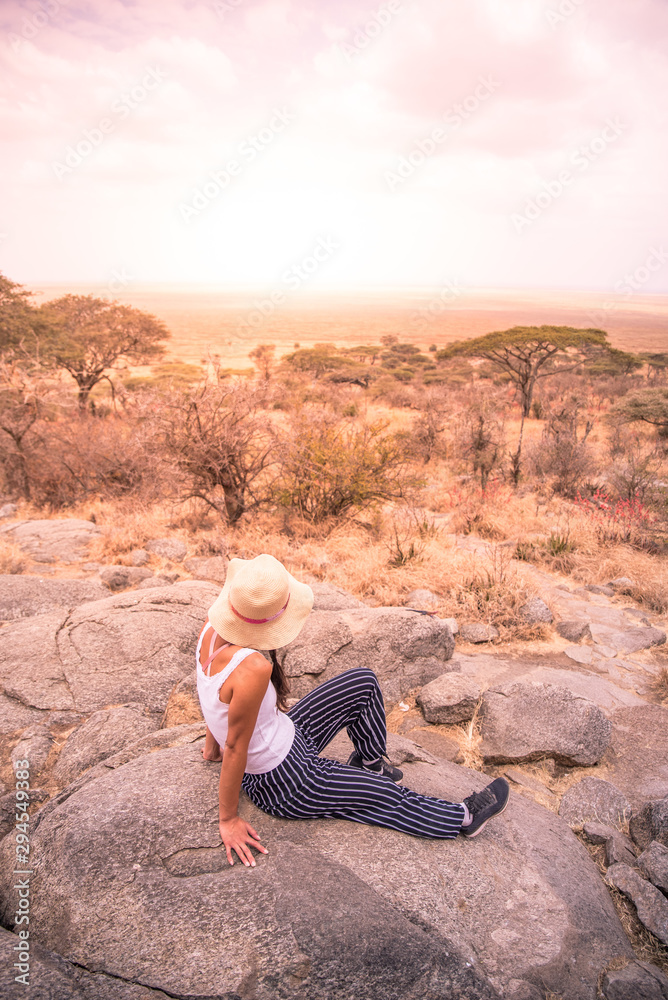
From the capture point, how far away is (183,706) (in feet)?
11.7

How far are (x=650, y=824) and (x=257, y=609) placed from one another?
232 cm

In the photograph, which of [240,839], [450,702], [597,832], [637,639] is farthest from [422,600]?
[240,839]

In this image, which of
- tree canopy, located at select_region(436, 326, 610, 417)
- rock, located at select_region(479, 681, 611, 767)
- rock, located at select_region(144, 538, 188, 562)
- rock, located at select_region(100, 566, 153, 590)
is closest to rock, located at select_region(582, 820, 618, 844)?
rock, located at select_region(479, 681, 611, 767)

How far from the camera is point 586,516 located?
848 cm

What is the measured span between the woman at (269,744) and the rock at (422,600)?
3063 mm

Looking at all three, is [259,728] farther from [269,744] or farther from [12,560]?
[12,560]

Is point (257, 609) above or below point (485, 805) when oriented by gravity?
above

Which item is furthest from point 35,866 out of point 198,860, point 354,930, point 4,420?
point 4,420

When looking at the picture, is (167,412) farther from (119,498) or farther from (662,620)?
(662,620)

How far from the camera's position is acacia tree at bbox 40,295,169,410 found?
56.4ft

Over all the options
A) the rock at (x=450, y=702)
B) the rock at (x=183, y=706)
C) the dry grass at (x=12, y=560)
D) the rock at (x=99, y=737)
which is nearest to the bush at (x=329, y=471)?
the dry grass at (x=12, y=560)

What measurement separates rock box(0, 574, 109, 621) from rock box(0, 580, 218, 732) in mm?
473

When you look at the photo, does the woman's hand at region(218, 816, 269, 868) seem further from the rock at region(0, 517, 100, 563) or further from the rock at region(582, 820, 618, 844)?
the rock at region(0, 517, 100, 563)

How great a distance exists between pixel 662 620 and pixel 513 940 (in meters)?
4.56
